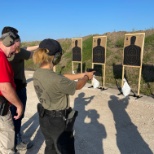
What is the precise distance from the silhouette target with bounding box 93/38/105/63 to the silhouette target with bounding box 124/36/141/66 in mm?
1103

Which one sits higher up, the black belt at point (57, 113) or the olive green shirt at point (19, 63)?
the olive green shirt at point (19, 63)

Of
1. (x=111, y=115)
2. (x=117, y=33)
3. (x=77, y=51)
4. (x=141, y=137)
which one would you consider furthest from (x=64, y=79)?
(x=117, y=33)

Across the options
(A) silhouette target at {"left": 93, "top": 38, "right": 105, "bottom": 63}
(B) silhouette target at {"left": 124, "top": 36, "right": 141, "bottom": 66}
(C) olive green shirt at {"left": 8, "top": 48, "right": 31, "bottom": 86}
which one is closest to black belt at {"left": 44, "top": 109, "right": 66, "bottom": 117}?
(C) olive green shirt at {"left": 8, "top": 48, "right": 31, "bottom": 86}

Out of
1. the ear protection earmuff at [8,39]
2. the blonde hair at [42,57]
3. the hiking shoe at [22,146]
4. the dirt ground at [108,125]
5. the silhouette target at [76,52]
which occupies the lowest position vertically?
the dirt ground at [108,125]

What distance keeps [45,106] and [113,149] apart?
2127 millimetres

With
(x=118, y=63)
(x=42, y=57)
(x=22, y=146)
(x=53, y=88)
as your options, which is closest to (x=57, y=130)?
(x=53, y=88)

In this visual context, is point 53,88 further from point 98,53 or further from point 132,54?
point 98,53

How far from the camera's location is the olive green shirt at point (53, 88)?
2178 mm

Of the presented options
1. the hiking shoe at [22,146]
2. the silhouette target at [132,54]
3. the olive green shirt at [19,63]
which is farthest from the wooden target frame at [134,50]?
the olive green shirt at [19,63]

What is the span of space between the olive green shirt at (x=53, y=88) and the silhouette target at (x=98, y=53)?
6.38 m

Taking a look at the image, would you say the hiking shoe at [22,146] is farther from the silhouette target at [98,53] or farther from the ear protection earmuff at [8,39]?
the silhouette target at [98,53]

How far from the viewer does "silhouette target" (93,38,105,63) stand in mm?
8531

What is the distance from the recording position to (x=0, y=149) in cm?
256

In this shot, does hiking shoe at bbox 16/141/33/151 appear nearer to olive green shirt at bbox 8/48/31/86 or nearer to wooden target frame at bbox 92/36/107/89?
olive green shirt at bbox 8/48/31/86
